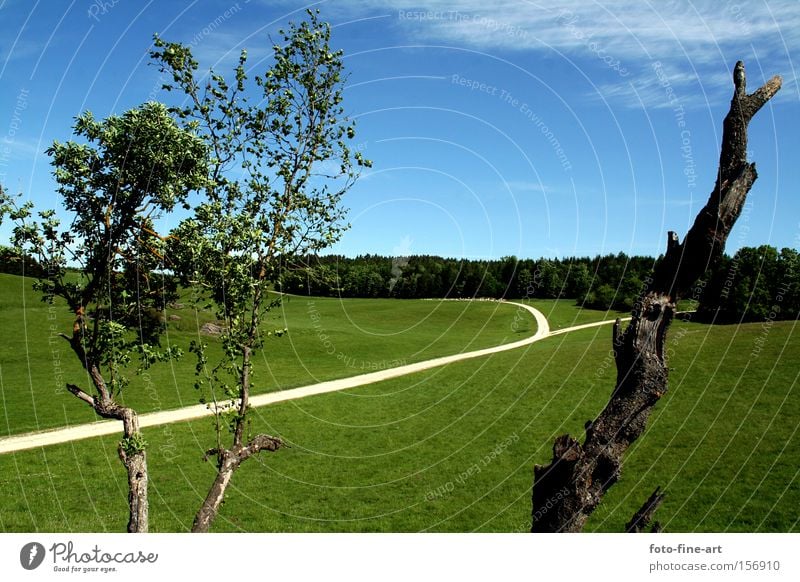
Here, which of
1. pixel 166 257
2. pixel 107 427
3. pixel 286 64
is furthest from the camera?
pixel 107 427

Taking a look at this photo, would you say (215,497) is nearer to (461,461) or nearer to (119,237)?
(119,237)

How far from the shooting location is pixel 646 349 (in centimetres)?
717

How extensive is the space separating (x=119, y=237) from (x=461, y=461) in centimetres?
2037

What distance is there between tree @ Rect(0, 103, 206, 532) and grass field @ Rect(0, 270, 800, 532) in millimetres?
11253

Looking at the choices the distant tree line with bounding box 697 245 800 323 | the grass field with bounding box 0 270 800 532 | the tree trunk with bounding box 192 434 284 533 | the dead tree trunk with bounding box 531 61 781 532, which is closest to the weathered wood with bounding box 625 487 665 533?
the dead tree trunk with bounding box 531 61 781 532

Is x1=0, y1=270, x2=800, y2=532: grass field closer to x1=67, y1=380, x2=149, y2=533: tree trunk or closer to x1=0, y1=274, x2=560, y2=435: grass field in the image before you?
x1=0, y1=274, x2=560, y2=435: grass field

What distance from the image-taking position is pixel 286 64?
35.1 feet

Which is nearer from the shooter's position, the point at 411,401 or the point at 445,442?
the point at 445,442

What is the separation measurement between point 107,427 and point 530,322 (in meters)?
63.0

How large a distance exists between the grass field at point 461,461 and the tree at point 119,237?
11.3m

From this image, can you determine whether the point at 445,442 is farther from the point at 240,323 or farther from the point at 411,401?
the point at 240,323
